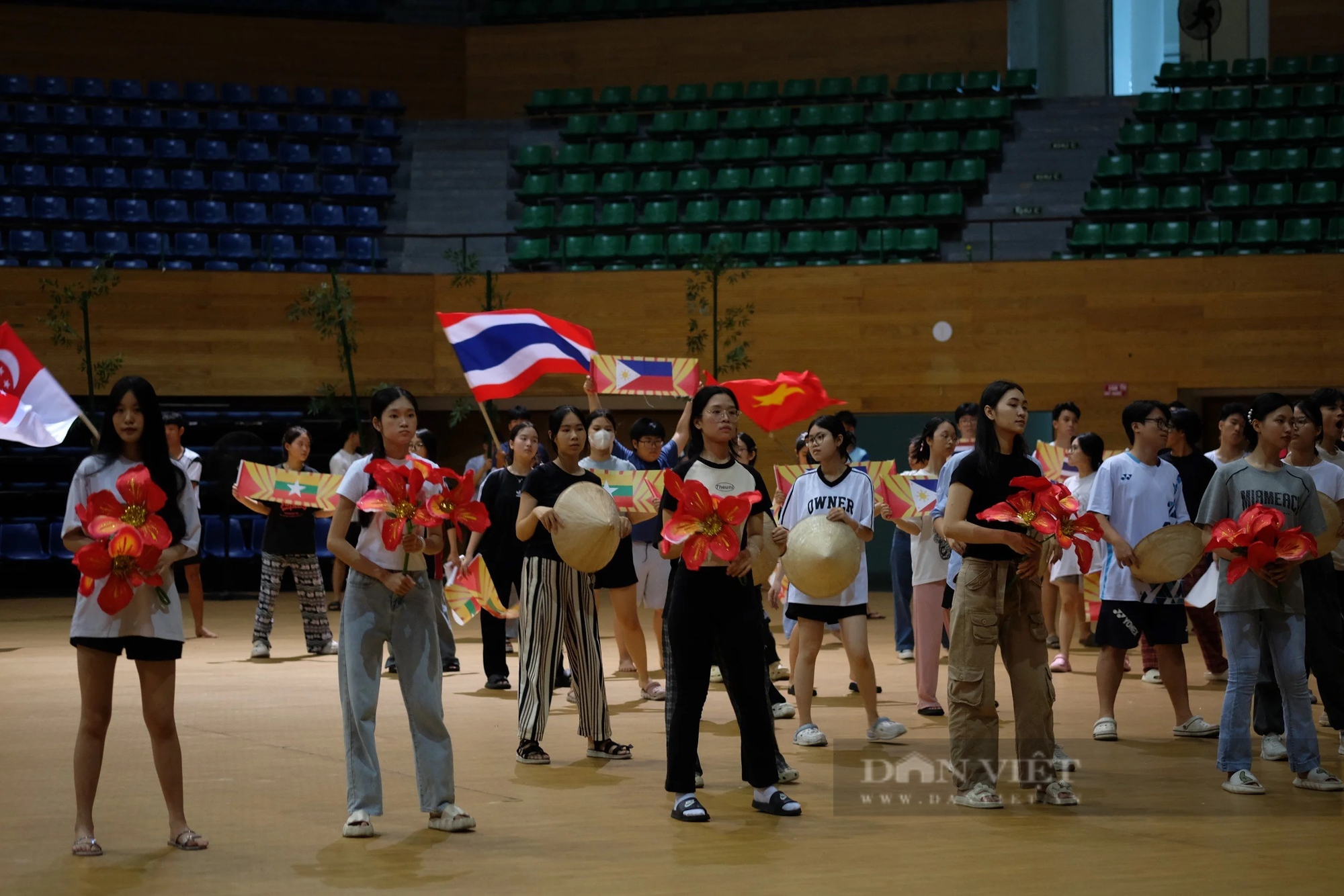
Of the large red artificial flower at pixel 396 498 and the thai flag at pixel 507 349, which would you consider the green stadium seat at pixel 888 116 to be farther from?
the large red artificial flower at pixel 396 498

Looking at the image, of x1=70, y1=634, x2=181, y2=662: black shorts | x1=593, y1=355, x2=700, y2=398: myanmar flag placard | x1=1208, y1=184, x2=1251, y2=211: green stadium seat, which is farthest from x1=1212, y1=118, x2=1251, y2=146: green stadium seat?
x1=70, y1=634, x2=181, y2=662: black shorts

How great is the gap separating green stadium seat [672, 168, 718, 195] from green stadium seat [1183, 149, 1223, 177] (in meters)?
6.23

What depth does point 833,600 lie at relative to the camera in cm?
705

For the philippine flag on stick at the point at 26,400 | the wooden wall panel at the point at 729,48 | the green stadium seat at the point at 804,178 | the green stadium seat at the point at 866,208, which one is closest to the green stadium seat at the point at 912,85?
the wooden wall panel at the point at 729,48

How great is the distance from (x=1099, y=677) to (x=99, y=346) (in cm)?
1346

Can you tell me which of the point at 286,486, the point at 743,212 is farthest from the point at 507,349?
the point at 743,212

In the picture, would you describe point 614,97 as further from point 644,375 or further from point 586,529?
point 586,529

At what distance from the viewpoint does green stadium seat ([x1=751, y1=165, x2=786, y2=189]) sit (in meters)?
18.8

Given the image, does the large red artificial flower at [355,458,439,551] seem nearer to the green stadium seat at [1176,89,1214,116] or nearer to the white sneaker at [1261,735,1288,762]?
the white sneaker at [1261,735,1288,762]

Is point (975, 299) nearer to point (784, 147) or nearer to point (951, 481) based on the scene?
point (784, 147)

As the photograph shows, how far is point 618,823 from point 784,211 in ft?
45.8

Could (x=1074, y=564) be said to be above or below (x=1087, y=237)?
below

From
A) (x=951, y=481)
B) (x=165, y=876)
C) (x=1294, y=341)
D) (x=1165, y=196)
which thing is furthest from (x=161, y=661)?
(x=1165, y=196)

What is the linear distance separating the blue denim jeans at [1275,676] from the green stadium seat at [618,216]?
13.6 meters
